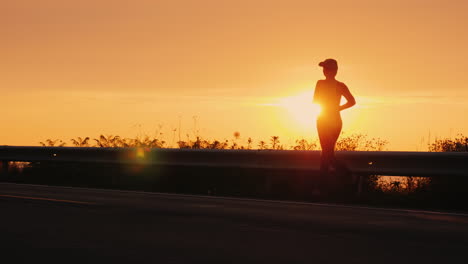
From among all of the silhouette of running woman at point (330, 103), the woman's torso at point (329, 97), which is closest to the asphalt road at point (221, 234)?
the silhouette of running woman at point (330, 103)

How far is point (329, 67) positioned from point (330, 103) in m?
0.50

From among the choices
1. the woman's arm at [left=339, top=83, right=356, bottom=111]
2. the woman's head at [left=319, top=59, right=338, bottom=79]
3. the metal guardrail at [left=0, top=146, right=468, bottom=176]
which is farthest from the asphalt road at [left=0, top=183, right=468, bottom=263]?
the metal guardrail at [left=0, top=146, right=468, bottom=176]

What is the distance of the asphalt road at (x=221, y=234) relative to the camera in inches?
244

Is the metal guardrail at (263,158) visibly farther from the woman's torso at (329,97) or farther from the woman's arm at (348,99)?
the woman's torso at (329,97)

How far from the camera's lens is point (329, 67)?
40.0 feet

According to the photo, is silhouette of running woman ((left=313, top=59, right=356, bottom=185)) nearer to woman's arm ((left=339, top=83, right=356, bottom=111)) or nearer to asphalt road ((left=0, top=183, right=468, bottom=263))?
woman's arm ((left=339, top=83, right=356, bottom=111))

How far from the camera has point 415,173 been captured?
1492 cm

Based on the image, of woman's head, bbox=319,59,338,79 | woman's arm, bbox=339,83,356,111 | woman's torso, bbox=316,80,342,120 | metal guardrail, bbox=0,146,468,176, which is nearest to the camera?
woman's head, bbox=319,59,338,79

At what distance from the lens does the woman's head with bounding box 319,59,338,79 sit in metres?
12.2

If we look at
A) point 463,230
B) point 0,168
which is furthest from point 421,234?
point 0,168

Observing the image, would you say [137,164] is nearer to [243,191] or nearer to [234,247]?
[243,191]

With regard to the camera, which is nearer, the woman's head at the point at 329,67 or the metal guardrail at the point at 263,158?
the woman's head at the point at 329,67

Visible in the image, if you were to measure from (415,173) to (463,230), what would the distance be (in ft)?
22.3

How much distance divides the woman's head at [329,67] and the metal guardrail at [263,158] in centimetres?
315
